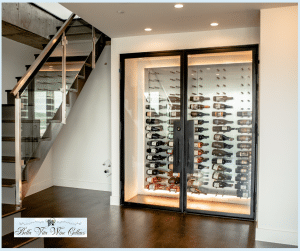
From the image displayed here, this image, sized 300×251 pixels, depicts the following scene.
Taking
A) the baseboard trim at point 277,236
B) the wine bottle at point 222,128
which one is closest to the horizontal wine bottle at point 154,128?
the wine bottle at point 222,128

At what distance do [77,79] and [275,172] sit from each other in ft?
10.9

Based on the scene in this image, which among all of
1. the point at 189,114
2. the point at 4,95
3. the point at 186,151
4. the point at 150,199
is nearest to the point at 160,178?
the point at 150,199

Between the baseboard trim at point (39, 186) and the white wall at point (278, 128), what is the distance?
4.18m

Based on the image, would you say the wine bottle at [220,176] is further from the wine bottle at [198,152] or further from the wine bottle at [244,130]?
the wine bottle at [244,130]

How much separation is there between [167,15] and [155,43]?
38.8 inches

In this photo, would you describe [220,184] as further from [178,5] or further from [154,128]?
[178,5]

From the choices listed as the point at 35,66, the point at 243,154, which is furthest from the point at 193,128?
the point at 35,66

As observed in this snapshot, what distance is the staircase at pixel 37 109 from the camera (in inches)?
139

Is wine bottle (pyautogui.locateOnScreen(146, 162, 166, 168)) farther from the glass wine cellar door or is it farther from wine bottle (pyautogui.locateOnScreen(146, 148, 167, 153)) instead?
wine bottle (pyautogui.locateOnScreen(146, 148, 167, 153))

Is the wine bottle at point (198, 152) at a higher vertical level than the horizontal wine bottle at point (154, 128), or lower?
lower

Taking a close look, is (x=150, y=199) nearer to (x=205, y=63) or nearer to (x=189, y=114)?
(x=189, y=114)

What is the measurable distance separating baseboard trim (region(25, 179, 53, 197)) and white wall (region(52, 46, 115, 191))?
0.51 feet

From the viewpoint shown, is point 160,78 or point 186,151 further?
point 160,78

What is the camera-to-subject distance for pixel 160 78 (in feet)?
16.1
